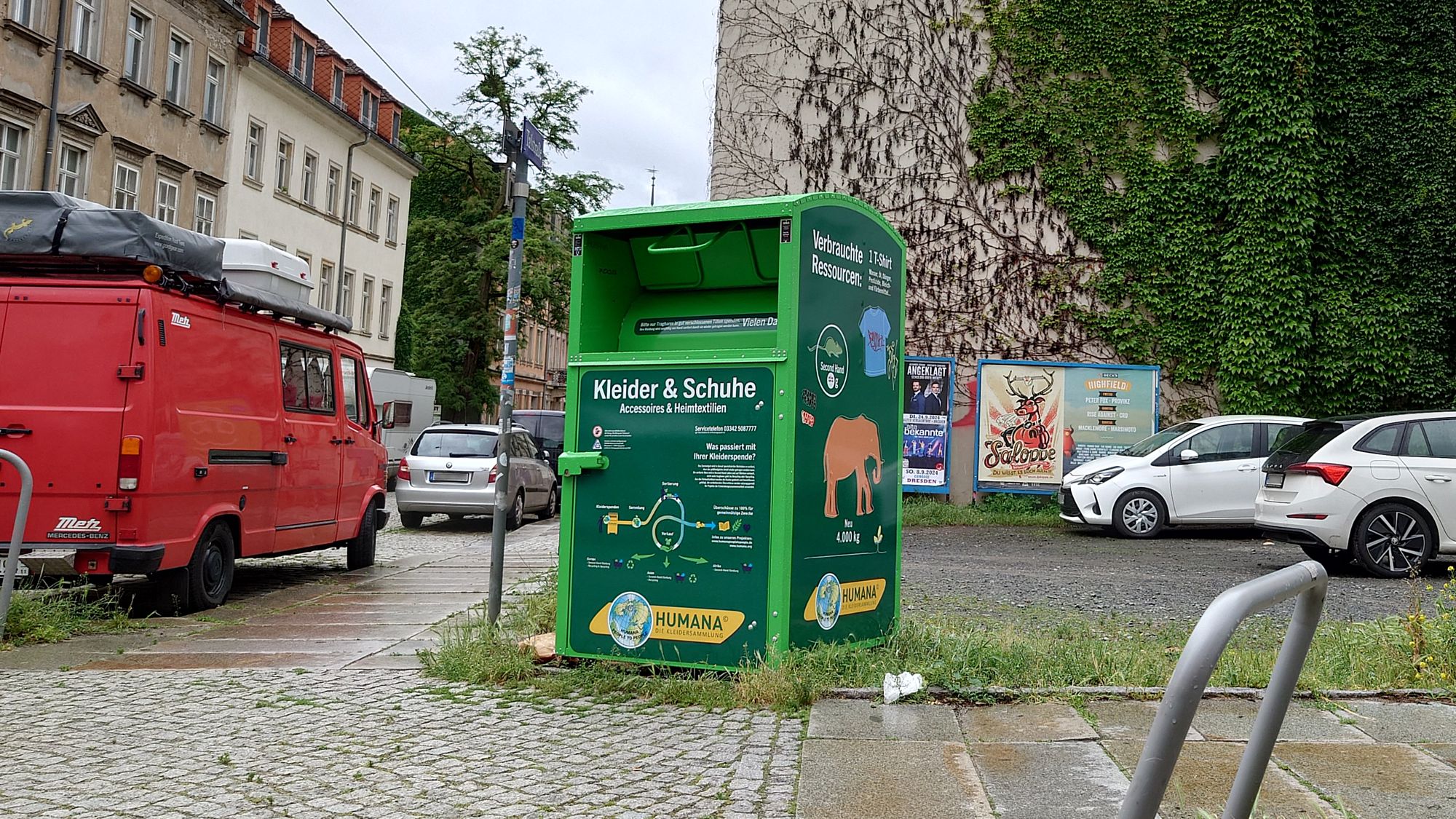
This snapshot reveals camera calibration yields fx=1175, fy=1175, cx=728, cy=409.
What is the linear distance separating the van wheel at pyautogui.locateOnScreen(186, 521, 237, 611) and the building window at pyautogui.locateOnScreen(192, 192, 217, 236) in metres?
23.5

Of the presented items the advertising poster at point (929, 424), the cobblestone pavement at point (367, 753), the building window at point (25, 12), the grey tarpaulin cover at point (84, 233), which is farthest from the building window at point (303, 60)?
the cobblestone pavement at point (367, 753)

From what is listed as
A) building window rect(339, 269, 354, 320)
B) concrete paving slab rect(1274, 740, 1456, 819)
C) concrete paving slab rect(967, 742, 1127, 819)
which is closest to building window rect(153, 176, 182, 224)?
building window rect(339, 269, 354, 320)

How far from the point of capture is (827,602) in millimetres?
5852

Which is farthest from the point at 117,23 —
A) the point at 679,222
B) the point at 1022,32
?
the point at 679,222

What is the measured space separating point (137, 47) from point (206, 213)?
480cm

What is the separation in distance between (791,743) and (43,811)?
8.60 feet

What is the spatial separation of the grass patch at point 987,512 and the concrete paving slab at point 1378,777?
12.4 metres

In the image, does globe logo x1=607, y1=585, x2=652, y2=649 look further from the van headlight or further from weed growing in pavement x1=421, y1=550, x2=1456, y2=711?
the van headlight

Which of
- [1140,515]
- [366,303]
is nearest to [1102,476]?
[1140,515]

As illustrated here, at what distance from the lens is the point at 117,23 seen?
2584cm

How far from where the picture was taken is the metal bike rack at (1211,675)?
79.0 inches

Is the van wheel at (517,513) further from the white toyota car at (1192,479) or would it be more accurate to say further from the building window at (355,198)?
the building window at (355,198)

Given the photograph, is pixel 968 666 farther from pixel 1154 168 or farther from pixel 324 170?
pixel 324 170

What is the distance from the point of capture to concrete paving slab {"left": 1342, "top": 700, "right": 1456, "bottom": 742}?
466cm
